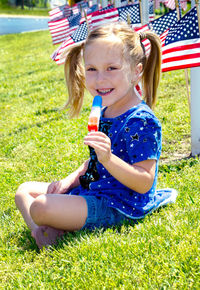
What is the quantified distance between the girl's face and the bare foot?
865 mm

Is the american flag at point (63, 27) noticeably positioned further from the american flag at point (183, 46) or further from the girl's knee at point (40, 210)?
the girl's knee at point (40, 210)

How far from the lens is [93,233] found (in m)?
2.64

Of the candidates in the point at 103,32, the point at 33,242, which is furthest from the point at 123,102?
the point at 33,242

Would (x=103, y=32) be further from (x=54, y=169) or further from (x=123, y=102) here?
(x=54, y=169)

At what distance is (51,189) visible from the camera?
3.14 meters

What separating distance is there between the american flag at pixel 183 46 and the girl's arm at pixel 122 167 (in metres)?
1.26

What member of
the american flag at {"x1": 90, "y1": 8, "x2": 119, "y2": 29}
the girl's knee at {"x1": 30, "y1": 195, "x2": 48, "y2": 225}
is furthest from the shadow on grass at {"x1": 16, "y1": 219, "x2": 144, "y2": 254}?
the american flag at {"x1": 90, "y1": 8, "x2": 119, "y2": 29}

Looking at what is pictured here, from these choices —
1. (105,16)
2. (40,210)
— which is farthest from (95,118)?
(105,16)

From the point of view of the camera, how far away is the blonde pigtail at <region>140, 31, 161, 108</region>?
111 inches

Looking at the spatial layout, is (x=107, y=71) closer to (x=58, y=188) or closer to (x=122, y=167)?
(x=122, y=167)

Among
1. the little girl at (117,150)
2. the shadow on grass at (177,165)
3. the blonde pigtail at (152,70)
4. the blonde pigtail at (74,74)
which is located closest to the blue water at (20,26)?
the shadow on grass at (177,165)

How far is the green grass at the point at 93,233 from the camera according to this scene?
7.16 feet

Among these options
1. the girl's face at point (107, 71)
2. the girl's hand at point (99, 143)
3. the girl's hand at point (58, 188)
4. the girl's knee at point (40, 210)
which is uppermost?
the girl's face at point (107, 71)

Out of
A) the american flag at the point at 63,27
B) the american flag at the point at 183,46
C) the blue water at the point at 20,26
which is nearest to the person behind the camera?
the american flag at the point at 183,46
